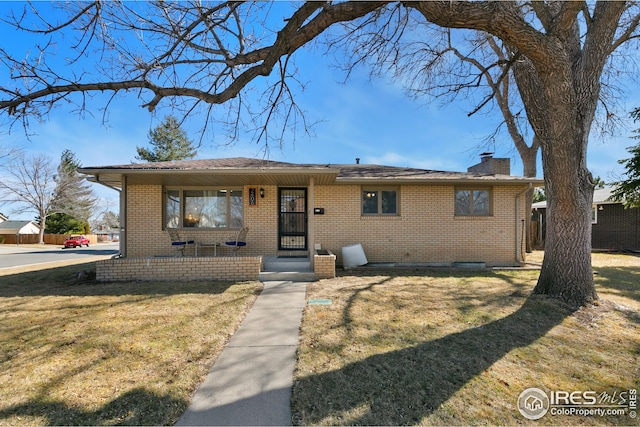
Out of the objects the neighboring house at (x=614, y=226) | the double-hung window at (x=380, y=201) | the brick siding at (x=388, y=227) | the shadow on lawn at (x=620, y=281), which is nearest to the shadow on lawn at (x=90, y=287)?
the brick siding at (x=388, y=227)

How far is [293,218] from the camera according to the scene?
32.4 ft

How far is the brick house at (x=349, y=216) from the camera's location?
940cm

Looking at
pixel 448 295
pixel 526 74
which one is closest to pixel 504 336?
pixel 448 295

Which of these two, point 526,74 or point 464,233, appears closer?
point 526,74

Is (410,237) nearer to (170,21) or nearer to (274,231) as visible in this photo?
(274,231)

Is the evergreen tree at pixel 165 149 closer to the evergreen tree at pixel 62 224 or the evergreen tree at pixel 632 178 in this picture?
the evergreen tree at pixel 62 224

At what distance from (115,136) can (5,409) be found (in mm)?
4525

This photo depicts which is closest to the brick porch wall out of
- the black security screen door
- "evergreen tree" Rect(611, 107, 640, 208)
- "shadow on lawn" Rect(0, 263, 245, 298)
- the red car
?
"shadow on lawn" Rect(0, 263, 245, 298)

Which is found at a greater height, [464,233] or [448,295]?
[464,233]

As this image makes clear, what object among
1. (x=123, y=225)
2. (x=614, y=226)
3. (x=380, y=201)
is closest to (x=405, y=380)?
(x=380, y=201)

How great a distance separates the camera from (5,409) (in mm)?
2455

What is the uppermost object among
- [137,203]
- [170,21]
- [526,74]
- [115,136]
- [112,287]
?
[170,21]

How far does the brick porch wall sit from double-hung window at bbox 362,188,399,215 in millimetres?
4308

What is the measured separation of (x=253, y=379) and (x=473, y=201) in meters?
9.43
